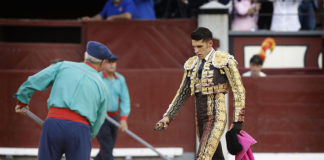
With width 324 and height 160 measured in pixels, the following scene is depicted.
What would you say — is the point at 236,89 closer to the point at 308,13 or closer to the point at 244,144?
the point at 244,144

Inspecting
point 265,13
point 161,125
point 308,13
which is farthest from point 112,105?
point 308,13

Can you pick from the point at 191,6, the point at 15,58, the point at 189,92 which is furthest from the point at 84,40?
the point at 189,92

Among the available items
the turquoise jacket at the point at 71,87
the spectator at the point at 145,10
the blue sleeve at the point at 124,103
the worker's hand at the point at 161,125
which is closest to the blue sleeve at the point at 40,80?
the turquoise jacket at the point at 71,87

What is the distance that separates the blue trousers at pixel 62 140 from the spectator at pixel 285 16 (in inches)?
217

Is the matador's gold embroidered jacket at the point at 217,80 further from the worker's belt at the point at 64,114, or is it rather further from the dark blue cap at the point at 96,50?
the worker's belt at the point at 64,114

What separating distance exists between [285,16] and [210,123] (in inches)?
189

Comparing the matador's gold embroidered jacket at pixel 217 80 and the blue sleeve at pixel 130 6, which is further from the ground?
the blue sleeve at pixel 130 6

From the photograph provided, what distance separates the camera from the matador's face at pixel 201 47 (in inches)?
208

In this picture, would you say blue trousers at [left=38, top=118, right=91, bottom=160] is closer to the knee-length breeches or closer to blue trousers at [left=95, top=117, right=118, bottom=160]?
the knee-length breeches

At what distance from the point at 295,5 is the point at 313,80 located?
1349 millimetres

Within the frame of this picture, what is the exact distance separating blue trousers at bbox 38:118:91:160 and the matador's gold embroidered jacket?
0.95 m

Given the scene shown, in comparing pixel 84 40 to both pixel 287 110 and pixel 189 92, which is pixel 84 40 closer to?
pixel 287 110

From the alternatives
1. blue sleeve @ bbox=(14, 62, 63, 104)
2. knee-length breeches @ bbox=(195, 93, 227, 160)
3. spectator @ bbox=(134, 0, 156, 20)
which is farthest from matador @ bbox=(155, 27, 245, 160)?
spectator @ bbox=(134, 0, 156, 20)

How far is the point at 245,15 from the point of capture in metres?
9.59
